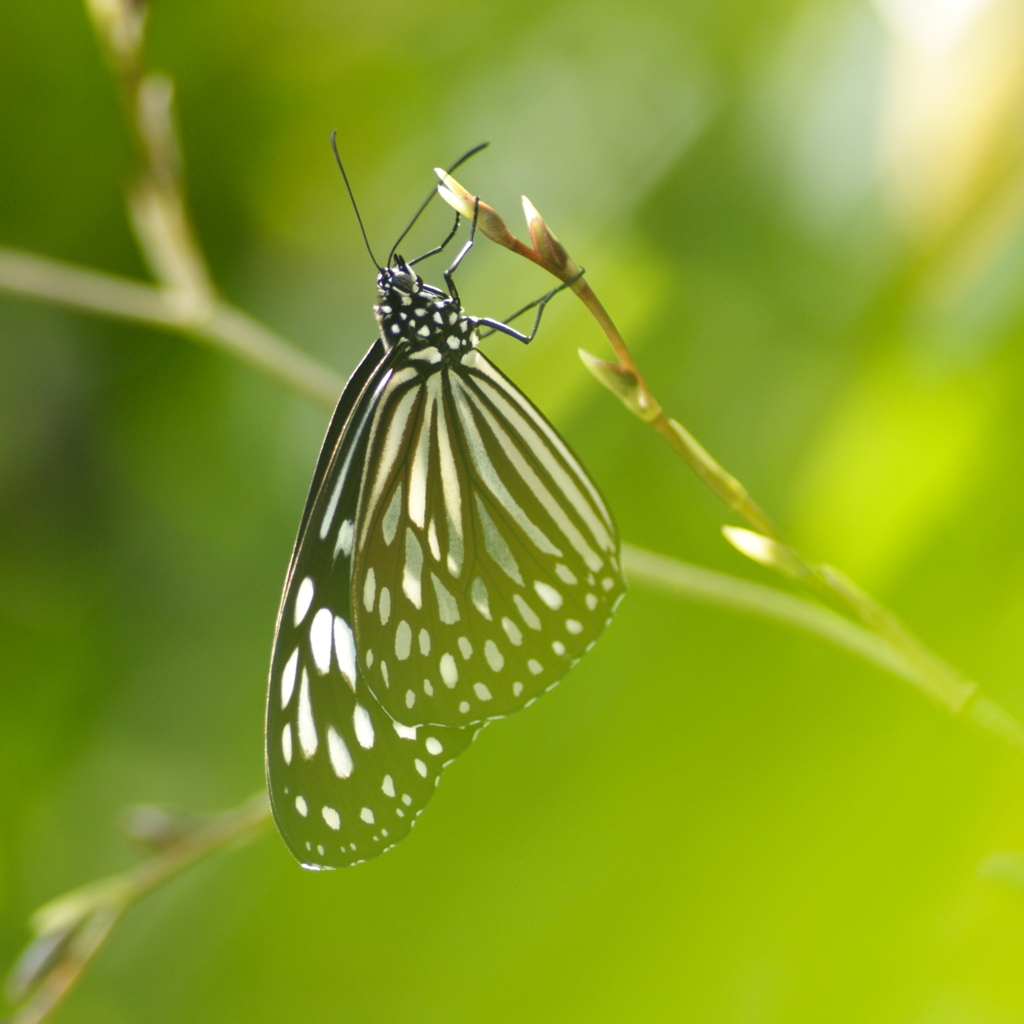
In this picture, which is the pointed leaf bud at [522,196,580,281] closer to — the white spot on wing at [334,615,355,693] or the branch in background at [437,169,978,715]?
the branch in background at [437,169,978,715]

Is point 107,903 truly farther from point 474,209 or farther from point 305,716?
point 474,209

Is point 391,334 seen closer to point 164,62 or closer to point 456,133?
point 456,133

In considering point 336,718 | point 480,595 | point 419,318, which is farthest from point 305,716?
point 419,318

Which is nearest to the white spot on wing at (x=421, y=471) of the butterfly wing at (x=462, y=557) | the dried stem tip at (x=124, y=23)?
the butterfly wing at (x=462, y=557)

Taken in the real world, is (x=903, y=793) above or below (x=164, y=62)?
below

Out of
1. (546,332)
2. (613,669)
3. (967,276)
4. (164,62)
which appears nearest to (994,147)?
(967,276)
